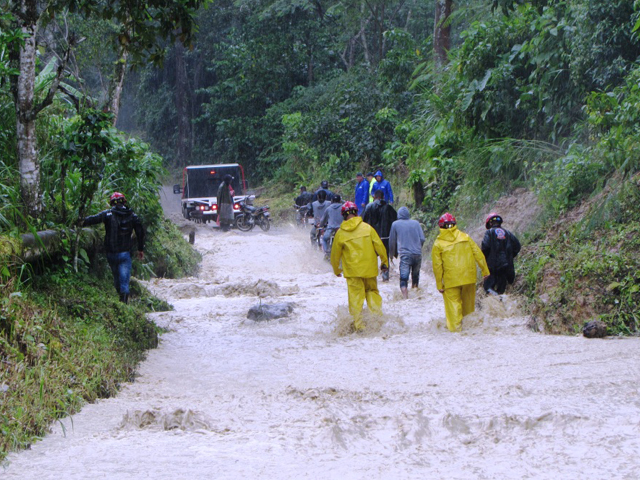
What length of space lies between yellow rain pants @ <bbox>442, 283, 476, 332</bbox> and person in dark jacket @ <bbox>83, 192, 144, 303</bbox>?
408cm

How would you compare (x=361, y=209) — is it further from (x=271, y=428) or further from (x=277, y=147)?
(x=277, y=147)

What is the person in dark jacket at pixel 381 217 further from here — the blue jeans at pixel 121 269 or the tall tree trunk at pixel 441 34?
the tall tree trunk at pixel 441 34

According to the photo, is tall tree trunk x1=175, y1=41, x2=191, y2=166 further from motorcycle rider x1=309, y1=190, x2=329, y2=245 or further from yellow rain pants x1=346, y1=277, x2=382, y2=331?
yellow rain pants x1=346, y1=277, x2=382, y2=331

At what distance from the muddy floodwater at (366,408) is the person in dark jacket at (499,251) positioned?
383 mm

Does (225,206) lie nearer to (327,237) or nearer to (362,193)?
(362,193)

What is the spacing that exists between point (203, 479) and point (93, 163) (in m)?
5.45

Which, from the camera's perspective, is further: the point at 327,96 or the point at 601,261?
the point at 327,96

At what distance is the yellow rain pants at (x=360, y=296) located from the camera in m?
10.6

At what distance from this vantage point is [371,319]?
34.6 feet

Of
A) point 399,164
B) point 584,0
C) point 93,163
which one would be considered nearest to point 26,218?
point 93,163

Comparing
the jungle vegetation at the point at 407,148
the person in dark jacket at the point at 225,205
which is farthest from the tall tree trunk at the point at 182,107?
the person in dark jacket at the point at 225,205

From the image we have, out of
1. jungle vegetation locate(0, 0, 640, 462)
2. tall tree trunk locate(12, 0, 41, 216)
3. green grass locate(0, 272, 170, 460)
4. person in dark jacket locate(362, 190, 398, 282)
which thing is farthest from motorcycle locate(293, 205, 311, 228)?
tall tree trunk locate(12, 0, 41, 216)

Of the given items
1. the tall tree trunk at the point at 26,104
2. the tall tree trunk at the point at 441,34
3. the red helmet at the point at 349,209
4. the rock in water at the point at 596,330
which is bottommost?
the rock in water at the point at 596,330

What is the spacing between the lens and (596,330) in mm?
8656
